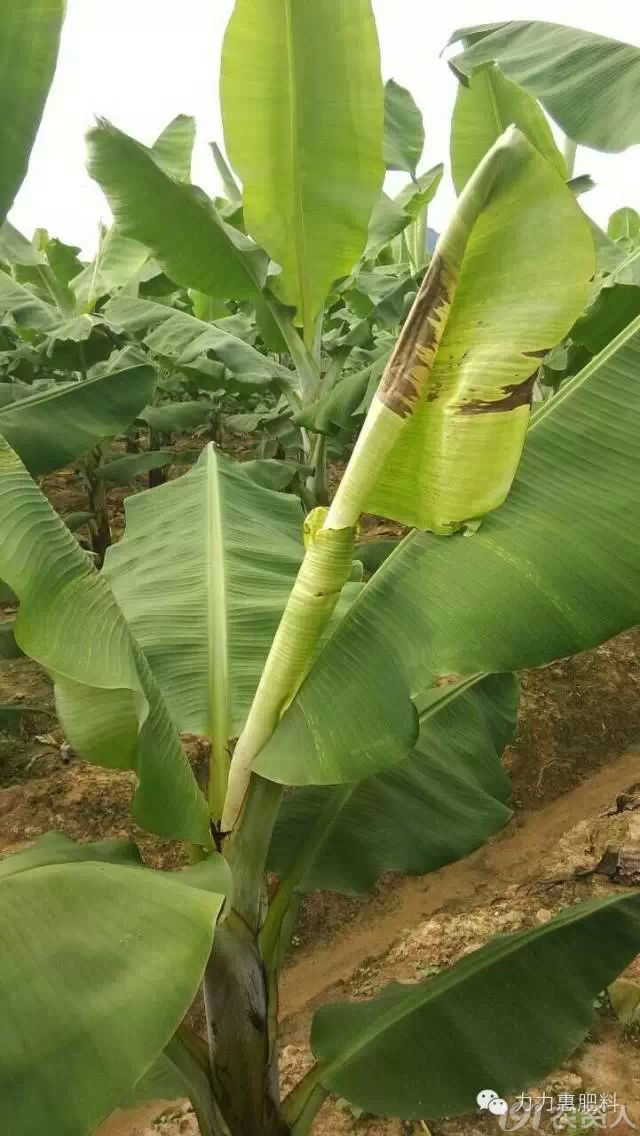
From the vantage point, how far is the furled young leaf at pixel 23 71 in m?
0.90

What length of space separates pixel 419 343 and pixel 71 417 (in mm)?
983

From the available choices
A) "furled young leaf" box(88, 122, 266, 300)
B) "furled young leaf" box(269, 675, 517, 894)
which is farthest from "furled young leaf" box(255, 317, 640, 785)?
"furled young leaf" box(88, 122, 266, 300)

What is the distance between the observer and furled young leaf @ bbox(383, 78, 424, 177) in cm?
274

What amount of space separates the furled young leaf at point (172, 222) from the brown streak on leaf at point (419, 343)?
1486 mm

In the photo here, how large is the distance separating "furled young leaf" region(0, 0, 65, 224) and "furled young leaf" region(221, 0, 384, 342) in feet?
1.87

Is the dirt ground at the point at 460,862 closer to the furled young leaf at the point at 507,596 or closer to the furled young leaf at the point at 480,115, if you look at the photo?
the furled young leaf at the point at 507,596

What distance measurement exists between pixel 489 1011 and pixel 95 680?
710 millimetres

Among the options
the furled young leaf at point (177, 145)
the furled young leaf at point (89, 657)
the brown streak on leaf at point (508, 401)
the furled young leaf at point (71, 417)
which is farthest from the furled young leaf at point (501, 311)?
the furled young leaf at point (177, 145)

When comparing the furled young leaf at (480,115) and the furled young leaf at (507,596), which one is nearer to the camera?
the furled young leaf at (507,596)

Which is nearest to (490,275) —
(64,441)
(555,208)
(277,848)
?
(555,208)

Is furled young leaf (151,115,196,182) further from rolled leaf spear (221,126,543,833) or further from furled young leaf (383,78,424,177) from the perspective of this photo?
rolled leaf spear (221,126,543,833)

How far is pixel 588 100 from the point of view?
133cm

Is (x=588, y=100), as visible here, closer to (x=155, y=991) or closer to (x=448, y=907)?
(x=155, y=991)

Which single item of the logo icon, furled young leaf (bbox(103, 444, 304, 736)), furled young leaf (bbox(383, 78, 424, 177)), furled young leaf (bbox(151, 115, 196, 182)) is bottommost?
the logo icon
